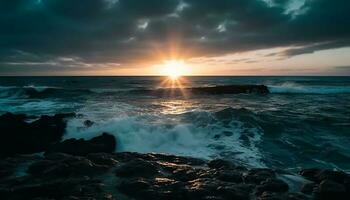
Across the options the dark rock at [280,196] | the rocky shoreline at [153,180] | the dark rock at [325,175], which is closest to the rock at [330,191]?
the rocky shoreline at [153,180]

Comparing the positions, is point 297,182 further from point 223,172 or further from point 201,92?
point 201,92

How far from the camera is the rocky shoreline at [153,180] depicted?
6438mm

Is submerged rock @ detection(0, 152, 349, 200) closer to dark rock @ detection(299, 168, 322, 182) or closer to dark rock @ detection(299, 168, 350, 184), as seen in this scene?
dark rock @ detection(299, 168, 350, 184)

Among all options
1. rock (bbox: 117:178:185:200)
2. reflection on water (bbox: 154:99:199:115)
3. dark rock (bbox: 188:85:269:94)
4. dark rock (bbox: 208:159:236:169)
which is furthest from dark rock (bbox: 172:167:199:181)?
dark rock (bbox: 188:85:269:94)

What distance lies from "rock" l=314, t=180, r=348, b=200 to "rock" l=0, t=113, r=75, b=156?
8892 mm

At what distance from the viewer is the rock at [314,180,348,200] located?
6.44m

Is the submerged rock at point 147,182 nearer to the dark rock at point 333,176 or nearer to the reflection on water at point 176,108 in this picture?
the dark rock at point 333,176

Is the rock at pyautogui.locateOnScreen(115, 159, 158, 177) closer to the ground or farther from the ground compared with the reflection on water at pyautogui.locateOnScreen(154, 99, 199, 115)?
farther from the ground

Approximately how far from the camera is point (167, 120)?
1688 centimetres

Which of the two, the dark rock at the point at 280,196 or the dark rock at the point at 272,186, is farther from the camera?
the dark rock at the point at 272,186

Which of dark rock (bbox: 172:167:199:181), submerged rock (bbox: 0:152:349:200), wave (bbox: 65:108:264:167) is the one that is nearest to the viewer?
submerged rock (bbox: 0:152:349:200)

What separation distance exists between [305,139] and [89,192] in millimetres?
10501

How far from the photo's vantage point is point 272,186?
6867 mm

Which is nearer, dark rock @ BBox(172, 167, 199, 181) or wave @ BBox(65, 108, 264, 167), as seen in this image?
dark rock @ BBox(172, 167, 199, 181)
